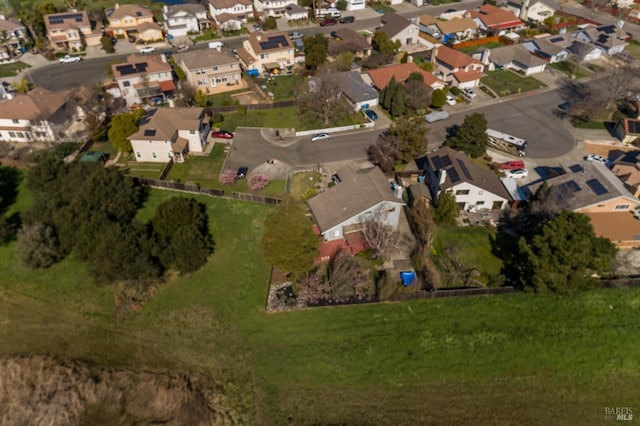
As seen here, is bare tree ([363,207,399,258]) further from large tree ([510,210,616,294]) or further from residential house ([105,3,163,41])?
residential house ([105,3,163,41])

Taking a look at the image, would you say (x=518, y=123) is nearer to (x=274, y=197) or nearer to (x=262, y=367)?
(x=274, y=197)

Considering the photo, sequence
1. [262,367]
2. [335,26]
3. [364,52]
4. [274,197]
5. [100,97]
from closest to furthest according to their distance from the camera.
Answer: [262,367]
[274,197]
[100,97]
[364,52]
[335,26]

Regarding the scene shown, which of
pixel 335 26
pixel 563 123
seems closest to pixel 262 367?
pixel 563 123

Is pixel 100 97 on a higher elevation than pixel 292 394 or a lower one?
higher

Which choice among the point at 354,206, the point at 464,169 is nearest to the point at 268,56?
the point at 464,169

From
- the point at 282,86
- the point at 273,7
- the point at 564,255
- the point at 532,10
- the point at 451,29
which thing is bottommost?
the point at 282,86

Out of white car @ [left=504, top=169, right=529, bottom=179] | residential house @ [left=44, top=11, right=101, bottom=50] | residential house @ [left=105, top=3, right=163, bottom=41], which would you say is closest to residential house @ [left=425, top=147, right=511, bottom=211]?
white car @ [left=504, top=169, right=529, bottom=179]

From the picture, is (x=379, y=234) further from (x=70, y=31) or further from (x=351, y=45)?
(x=70, y=31)
